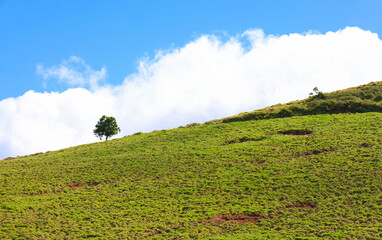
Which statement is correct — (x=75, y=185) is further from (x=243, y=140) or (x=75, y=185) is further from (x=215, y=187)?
(x=243, y=140)

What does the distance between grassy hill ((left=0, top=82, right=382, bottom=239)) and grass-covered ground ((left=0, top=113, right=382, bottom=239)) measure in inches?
3.2

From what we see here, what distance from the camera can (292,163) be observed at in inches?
1276

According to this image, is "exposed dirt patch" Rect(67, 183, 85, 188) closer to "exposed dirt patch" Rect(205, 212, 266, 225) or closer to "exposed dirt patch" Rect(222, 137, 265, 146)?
"exposed dirt patch" Rect(205, 212, 266, 225)

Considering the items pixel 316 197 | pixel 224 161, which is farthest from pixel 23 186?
pixel 316 197

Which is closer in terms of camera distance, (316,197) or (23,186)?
(316,197)

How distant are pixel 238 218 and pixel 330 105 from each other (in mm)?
30049

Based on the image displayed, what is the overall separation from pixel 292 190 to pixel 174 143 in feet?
61.5

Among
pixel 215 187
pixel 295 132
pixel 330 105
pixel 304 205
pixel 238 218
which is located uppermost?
pixel 330 105

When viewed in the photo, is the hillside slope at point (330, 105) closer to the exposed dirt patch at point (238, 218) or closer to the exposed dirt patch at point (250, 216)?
the exposed dirt patch at point (250, 216)

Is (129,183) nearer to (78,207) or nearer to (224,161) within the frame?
(78,207)

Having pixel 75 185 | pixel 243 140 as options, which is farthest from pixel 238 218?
pixel 243 140

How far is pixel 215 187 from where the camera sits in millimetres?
29766

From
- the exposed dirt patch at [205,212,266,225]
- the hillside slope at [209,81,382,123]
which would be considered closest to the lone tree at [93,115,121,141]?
the hillside slope at [209,81,382,123]

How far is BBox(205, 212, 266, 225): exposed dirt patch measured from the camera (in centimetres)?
2408
